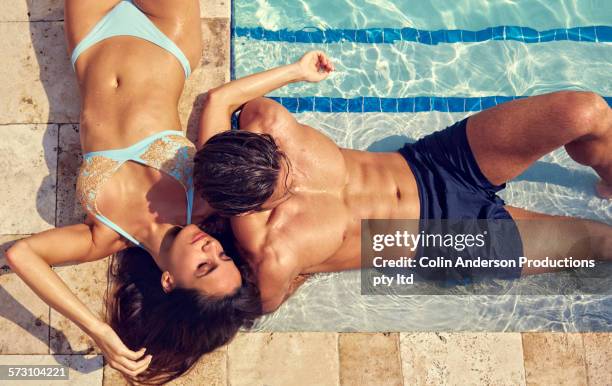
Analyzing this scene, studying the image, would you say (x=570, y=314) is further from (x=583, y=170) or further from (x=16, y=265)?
(x=16, y=265)

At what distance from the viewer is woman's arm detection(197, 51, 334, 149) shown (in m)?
3.72

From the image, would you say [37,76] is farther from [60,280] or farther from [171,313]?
[171,313]

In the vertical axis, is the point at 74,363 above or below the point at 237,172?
below

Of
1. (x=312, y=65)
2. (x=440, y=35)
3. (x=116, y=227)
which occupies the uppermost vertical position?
(x=440, y=35)

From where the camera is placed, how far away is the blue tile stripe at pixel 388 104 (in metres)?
4.62

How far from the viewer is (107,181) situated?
11.0ft

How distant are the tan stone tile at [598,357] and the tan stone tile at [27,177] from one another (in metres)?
4.27

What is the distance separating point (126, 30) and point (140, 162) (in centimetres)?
104

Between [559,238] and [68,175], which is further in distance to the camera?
[68,175]

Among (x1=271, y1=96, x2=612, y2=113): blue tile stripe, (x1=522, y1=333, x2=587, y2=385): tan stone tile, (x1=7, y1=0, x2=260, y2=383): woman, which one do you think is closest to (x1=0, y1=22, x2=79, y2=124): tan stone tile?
(x1=7, y1=0, x2=260, y2=383): woman

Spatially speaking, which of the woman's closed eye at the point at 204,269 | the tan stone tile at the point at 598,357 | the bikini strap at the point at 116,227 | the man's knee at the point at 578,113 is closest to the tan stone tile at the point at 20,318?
the bikini strap at the point at 116,227

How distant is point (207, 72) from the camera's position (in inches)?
172

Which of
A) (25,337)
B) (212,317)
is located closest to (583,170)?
(212,317)

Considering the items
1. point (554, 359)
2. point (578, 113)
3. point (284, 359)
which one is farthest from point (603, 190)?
point (284, 359)
